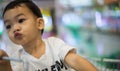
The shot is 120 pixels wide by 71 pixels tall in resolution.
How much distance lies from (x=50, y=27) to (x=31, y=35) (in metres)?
1.30

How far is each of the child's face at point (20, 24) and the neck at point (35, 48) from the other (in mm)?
23

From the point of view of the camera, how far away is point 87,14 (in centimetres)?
181

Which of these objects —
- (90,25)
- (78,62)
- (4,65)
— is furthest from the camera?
(90,25)

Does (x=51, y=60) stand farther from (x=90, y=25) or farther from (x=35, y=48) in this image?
(x=90, y=25)

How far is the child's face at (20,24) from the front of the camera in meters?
0.70

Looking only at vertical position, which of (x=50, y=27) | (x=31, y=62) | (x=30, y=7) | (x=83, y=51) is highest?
(x=30, y=7)

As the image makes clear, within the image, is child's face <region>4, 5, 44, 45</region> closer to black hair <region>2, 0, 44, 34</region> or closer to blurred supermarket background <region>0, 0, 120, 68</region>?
black hair <region>2, 0, 44, 34</region>

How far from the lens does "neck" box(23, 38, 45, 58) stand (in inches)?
29.8

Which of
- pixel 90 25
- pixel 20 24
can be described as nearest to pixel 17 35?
pixel 20 24

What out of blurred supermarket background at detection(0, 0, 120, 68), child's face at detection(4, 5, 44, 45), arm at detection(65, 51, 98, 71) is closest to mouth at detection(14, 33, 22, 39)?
child's face at detection(4, 5, 44, 45)

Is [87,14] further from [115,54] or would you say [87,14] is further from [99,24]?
[115,54]

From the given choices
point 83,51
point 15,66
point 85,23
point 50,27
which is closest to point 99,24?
point 85,23

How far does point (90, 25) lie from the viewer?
181 centimetres

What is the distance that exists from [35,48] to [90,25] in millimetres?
1087
